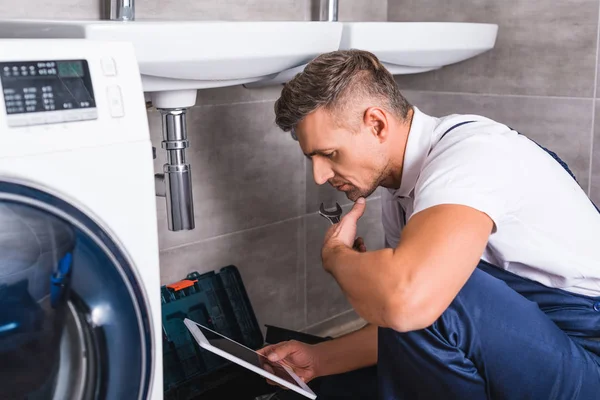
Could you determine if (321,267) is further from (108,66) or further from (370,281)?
(108,66)

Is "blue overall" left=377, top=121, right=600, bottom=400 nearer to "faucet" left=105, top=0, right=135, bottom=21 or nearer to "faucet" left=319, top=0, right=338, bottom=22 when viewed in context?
"faucet" left=105, top=0, right=135, bottom=21

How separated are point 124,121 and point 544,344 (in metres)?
0.75

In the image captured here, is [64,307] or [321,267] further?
[321,267]

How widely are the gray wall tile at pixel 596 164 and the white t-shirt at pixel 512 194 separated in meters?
0.69

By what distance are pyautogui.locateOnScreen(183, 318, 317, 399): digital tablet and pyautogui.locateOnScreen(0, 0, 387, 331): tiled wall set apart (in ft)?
1.66

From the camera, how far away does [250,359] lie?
1.33 meters

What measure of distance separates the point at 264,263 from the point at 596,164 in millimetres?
972

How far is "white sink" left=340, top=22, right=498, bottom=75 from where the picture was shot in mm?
1637

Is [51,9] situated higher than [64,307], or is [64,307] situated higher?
[51,9]

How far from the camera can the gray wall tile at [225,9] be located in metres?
1.70

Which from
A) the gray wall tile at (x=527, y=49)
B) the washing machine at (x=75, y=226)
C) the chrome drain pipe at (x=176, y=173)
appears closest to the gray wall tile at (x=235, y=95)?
the chrome drain pipe at (x=176, y=173)

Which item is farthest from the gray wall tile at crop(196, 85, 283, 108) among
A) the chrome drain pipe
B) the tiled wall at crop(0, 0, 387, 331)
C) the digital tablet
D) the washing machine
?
the washing machine

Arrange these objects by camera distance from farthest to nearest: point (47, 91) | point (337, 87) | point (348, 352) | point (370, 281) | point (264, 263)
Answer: point (264, 263), point (348, 352), point (337, 87), point (370, 281), point (47, 91)

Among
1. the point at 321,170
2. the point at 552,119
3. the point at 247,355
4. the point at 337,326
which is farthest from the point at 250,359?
the point at 552,119
